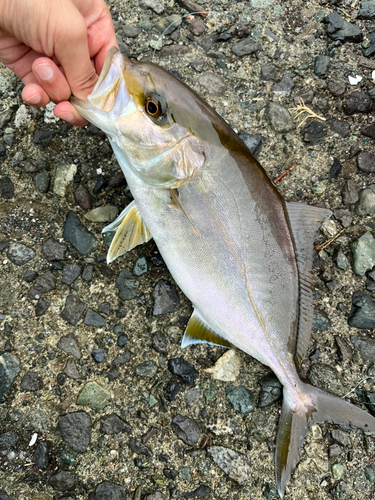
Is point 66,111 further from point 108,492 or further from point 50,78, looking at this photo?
point 108,492

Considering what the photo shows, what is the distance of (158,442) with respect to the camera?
2.45m

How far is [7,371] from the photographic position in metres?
2.43

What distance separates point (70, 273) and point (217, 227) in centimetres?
106

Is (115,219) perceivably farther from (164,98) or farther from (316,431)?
(316,431)

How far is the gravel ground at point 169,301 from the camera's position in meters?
2.42

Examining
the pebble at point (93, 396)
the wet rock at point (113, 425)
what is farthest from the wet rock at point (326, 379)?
the pebble at point (93, 396)

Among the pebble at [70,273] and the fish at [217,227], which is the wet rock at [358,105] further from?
the pebble at [70,273]

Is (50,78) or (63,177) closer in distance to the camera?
(50,78)

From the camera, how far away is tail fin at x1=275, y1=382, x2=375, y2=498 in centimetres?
240

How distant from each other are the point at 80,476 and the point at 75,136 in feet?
7.31

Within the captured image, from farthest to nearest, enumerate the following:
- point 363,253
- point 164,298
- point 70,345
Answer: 1. point 363,253
2. point 164,298
3. point 70,345

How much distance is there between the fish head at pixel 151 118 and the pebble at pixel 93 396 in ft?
4.40

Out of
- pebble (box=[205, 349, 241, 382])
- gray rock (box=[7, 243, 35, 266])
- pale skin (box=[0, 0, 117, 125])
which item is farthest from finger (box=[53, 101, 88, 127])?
pebble (box=[205, 349, 241, 382])

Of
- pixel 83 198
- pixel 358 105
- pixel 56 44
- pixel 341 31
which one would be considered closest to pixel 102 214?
pixel 83 198
